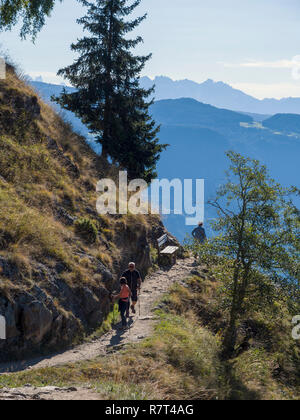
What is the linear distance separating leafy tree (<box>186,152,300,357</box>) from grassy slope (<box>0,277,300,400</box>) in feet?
3.58

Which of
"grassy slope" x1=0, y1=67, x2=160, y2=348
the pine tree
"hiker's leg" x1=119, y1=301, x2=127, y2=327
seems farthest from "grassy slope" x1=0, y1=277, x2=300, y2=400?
the pine tree

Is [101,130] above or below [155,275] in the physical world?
above

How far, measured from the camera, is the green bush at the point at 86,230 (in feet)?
51.6

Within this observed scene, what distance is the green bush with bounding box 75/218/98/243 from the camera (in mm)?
15734

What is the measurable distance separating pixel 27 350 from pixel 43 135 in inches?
513

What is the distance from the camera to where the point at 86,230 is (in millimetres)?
15914

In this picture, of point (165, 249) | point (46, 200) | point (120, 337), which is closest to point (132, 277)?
point (120, 337)

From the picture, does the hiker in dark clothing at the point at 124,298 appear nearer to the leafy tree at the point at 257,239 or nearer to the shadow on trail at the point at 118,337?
the shadow on trail at the point at 118,337

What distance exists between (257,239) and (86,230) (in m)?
7.19

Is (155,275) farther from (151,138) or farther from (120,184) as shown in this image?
(151,138)

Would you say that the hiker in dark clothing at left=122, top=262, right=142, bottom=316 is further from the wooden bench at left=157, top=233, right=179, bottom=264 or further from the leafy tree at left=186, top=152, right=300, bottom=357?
the wooden bench at left=157, top=233, right=179, bottom=264

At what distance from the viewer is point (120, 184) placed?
78.3 feet

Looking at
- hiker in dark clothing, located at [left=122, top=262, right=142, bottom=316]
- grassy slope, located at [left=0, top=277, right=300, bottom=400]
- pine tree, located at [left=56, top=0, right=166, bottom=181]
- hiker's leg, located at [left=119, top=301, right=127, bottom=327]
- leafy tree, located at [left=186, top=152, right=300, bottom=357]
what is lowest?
grassy slope, located at [left=0, top=277, right=300, bottom=400]
